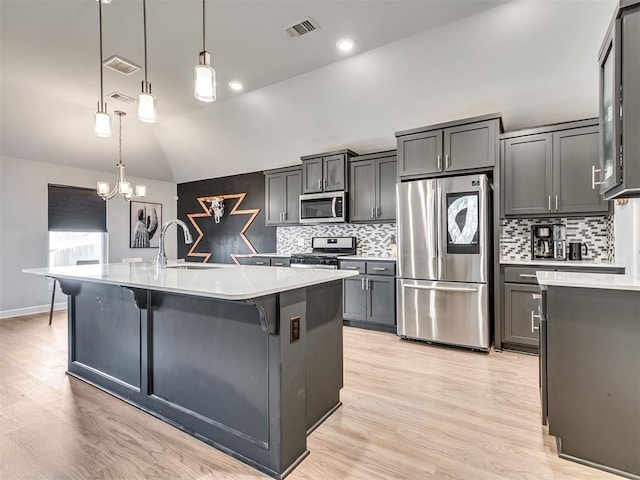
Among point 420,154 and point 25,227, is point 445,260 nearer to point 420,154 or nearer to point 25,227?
point 420,154

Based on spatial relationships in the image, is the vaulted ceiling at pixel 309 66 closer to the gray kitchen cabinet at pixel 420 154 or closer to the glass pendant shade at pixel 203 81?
the gray kitchen cabinet at pixel 420 154

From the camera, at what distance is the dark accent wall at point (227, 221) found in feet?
19.7

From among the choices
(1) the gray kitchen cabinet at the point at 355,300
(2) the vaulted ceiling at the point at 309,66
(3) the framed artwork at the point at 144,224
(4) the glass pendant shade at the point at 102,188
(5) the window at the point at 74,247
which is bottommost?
(1) the gray kitchen cabinet at the point at 355,300

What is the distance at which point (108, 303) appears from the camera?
8.02 ft

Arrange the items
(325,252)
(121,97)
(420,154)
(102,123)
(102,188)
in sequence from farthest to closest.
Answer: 1. (325,252)
2. (121,97)
3. (102,188)
4. (420,154)
5. (102,123)

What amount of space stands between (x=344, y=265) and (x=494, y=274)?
1765mm

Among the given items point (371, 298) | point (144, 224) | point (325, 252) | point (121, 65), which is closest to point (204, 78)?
point (121, 65)

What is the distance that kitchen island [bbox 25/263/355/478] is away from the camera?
1.58 metres

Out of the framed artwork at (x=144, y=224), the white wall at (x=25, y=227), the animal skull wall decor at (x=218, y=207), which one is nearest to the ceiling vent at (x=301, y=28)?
the animal skull wall decor at (x=218, y=207)

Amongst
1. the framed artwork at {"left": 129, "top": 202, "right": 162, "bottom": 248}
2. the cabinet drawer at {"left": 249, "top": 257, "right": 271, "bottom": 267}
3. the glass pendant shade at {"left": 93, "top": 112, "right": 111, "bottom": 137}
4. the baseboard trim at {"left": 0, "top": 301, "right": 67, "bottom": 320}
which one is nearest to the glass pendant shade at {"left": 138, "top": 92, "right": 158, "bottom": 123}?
the glass pendant shade at {"left": 93, "top": 112, "right": 111, "bottom": 137}

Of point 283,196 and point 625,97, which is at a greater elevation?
point 283,196

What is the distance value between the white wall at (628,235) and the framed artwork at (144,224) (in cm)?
699

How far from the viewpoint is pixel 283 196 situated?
17.5 feet

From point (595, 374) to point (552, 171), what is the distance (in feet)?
7.38
